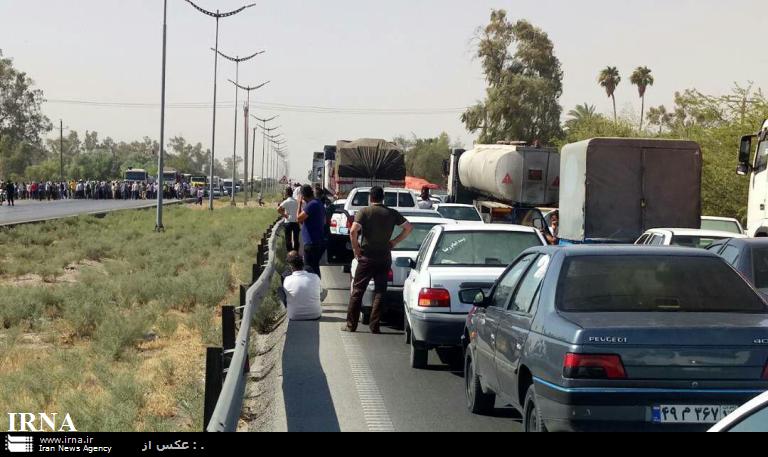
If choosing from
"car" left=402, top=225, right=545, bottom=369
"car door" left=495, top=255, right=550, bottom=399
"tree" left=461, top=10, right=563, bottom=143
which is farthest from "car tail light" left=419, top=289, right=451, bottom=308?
"tree" left=461, top=10, right=563, bottom=143

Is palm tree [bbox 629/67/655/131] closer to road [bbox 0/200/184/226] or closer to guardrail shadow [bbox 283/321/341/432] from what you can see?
road [bbox 0/200/184/226]

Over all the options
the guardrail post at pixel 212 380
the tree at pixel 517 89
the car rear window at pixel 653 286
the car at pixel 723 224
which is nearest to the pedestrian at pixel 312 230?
the car at pixel 723 224

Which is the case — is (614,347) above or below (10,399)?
above

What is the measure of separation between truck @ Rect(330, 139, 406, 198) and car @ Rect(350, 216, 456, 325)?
29.6 m

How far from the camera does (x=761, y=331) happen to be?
7125 mm

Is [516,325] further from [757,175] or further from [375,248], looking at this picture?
[757,175]

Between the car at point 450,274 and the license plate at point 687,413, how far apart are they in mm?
4531

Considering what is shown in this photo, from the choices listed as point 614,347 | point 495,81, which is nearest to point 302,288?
point 614,347

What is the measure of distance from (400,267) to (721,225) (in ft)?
36.5

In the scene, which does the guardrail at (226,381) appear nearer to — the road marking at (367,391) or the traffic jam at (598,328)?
the road marking at (367,391)

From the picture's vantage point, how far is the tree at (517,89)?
83.8 m

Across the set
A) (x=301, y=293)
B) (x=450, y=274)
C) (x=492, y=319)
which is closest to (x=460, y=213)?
(x=301, y=293)
